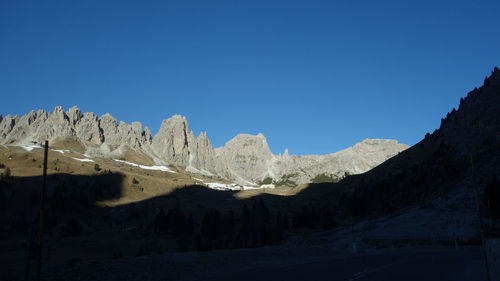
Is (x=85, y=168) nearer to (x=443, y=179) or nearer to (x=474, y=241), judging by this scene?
(x=443, y=179)

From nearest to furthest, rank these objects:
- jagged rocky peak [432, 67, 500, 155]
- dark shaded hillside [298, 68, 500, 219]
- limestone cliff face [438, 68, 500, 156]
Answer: dark shaded hillside [298, 68, 500, 219], limestone cliff face [438, 68, 500, 156], jagged rocky peak [432, 67, 500, 155]

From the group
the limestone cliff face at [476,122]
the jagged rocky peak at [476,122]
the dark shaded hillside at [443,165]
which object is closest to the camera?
the dark shaded hillside at [443,165]

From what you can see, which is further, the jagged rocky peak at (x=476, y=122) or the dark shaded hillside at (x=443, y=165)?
the jagged rocky peak at (x=476, y=122)

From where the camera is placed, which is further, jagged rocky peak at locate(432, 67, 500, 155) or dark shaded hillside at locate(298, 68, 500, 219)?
jagged rocky peak at locate(432, 67, 500, 155)

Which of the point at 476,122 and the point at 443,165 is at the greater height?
the point at 476,122

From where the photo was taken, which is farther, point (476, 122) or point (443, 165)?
point (476, 122)

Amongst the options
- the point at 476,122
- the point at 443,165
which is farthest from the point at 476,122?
the point at 443,165

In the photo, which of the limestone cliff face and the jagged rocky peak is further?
the jagged rocky peak

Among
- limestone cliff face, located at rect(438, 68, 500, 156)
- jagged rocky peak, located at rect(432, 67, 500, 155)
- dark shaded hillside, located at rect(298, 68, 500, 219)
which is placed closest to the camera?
dark shaded hillside, located at rect(298, 68, 500, 219)

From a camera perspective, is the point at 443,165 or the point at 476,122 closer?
the point at 443,165

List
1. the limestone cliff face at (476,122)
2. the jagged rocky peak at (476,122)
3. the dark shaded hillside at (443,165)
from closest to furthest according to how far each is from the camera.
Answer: the dark shaded hillside at (443,165)
the limestone cliff face at (476,122)
the jagged rocky peak at (476,122)

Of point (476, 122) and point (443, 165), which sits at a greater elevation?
point (476, 122)

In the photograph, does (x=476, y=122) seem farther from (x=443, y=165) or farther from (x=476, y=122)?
(x=443, y=165)

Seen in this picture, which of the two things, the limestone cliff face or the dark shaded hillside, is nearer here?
the dark shaded hillside
